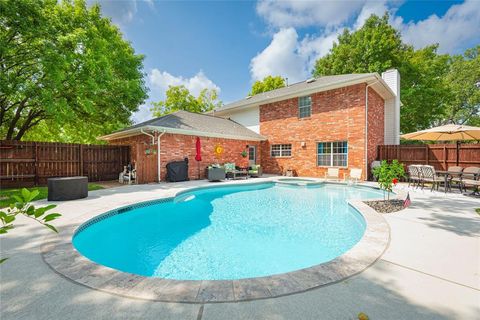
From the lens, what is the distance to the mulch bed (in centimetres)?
602

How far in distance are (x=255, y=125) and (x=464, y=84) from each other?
27.7 m

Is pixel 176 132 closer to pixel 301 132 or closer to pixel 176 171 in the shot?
pixel 176 171

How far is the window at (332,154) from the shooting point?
541 inches

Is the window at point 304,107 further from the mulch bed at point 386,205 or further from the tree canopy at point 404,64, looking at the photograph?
the tree canopy at point 404,64

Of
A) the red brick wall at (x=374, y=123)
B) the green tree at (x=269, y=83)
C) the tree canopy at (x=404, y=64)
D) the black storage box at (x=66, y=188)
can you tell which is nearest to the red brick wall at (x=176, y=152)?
the black storage box at (x=66, y=188)

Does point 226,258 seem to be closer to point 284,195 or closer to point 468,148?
point 284,195

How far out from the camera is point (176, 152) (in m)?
12.8

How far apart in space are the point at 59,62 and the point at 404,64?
2806cm

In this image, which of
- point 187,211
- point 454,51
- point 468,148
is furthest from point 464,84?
point 187,211

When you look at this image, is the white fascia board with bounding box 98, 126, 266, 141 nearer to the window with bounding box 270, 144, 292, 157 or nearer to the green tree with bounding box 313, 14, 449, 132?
the window with bounding box 270, 144, 292, 157

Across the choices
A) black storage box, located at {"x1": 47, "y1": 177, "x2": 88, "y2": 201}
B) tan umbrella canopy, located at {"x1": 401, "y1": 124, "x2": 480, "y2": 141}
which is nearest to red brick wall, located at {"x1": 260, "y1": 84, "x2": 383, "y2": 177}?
tan umbrella canopy, located at {"x1": 401, "y1": 124, "x2": 480, "y2": 141}

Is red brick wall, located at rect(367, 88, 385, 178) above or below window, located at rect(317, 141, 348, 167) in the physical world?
above

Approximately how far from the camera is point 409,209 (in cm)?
609

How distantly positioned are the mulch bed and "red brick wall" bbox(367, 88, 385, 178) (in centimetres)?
700
